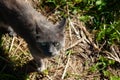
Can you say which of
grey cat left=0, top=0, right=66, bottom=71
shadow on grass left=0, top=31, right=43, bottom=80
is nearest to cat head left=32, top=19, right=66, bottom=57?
grey cat left=0, top=0, right=66, bottom=71

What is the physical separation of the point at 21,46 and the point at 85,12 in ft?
3.35

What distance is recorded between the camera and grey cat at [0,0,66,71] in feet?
13.3

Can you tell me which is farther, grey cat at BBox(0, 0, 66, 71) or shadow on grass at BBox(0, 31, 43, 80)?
shadow on grass at BBox(0, 31, 43, 80)

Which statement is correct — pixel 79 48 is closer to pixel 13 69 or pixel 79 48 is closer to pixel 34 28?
pixel 13 69

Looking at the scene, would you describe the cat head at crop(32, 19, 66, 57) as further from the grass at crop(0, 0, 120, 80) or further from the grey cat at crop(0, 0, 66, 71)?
the grass at crop(0, 0, 120, 80)

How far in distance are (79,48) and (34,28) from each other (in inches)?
44.1

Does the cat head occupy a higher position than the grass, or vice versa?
the grass

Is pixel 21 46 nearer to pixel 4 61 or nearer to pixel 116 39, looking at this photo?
pixel 4 61

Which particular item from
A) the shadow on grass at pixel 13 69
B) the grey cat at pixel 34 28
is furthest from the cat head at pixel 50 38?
the shadow on grass at pixel 13 69

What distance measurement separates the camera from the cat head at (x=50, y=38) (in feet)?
13.3

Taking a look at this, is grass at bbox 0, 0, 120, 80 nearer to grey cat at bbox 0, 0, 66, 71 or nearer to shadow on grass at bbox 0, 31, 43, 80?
shadow on grass at bbox 0, 31, 43, 80

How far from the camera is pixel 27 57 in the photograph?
Result: 4.85m

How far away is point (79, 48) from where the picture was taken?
5.10 metres

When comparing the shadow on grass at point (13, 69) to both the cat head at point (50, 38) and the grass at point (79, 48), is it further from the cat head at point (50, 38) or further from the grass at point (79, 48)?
the cat head at point (50, 38)
